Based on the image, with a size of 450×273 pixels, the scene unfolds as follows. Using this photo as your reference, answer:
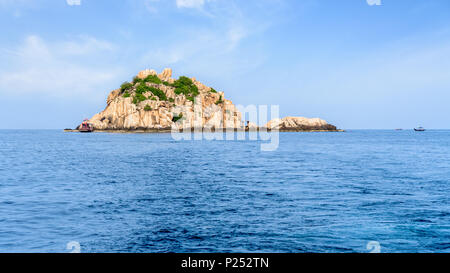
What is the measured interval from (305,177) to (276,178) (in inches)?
112

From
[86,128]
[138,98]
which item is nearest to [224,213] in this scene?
[138,98]

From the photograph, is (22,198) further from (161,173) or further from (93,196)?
(161,173)

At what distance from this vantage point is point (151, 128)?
610ft

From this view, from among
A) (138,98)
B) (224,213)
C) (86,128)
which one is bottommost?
(224,213)

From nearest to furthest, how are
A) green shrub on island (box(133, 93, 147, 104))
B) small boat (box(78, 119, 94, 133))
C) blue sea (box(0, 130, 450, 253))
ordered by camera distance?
blue sea (box(0, 130, 450, 253)) → green shrub on island (box(133, 93, 147, 104)) → small boat (box(78, 119, 94, 133))

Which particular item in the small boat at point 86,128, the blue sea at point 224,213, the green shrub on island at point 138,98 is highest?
the green shrub on island at point 138,98

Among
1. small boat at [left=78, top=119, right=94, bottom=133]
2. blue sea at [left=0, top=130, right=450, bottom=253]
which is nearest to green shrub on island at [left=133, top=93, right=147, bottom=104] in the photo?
small boat at [left=78, top=119, right=94, bottom=133]

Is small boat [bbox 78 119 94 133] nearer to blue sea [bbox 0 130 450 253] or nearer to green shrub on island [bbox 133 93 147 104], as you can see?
green shrub on island [bbox 133 93 147 104]

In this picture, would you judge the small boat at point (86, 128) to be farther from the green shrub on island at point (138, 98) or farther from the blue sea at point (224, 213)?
the blue sea at point (224, 213)

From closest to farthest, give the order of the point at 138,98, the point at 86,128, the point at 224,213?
the point at 224,213 < the point at 138,98 < the point at 86,128

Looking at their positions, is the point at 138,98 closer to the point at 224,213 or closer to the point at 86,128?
the point at 86,128

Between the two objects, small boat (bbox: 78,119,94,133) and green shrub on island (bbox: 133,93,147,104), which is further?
small boat (bbox: 78,119,94,133)

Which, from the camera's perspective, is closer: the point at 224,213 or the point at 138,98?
the point at 224,213

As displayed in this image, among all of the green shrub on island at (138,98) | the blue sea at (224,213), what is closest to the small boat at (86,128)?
the green shrub on island at (138,98)
